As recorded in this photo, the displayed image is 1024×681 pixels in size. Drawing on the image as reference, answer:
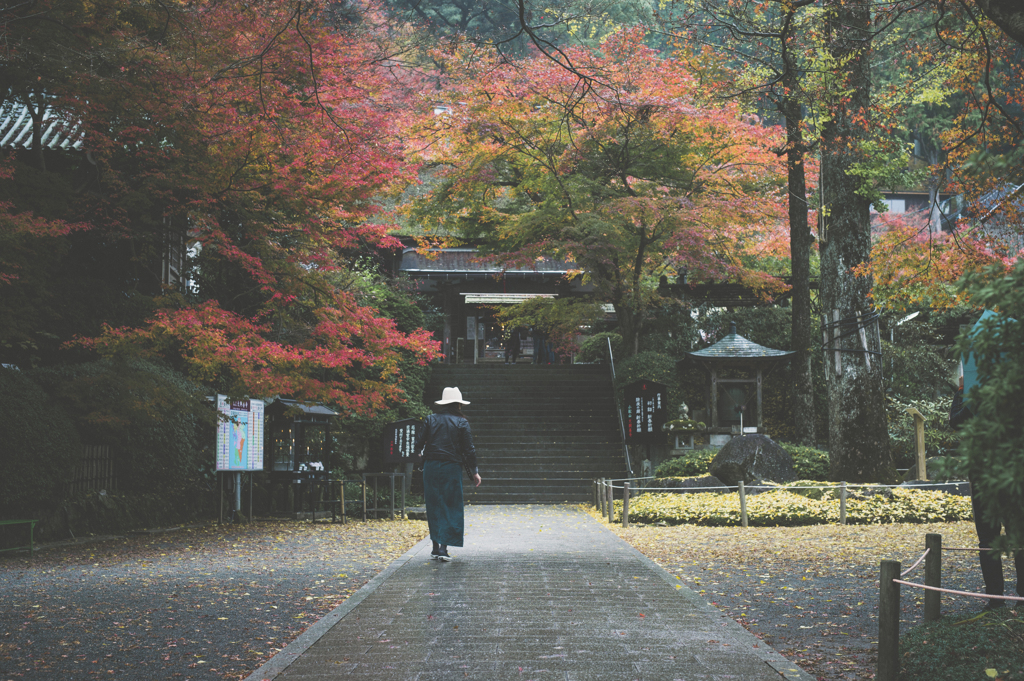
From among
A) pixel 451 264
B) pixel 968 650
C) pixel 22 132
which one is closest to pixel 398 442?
pixel 22 132

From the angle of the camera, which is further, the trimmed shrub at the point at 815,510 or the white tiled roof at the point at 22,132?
the white tiled roof at the point at 22,132

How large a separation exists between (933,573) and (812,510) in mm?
8945

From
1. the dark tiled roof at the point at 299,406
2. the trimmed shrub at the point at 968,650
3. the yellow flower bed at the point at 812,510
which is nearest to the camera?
the trimmed shrub at the point at 968,650

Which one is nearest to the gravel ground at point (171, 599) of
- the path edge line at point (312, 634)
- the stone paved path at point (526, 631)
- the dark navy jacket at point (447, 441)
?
the path edge line at point (312, 634)

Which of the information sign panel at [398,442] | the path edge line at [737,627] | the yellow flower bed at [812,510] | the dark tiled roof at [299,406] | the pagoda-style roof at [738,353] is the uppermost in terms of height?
the pagoda-style roof at [738,353]

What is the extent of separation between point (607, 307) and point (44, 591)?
2290cm

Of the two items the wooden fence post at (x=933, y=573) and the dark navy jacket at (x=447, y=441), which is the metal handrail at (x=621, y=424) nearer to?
the dark navy jacket at (x=447, y=441)

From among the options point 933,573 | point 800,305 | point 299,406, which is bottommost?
point 933,573

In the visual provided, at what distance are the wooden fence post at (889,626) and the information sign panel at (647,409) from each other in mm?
14660

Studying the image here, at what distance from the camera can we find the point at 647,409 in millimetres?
18891

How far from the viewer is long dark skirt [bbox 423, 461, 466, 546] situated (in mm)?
9055

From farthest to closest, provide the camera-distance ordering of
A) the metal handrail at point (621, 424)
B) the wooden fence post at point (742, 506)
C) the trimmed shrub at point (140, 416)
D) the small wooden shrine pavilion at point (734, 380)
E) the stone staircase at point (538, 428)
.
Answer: the small wooden shrine pavilion at point (734, 380)
the metal handrail at point (621, 424)
the stone staircase at point (538, 428)
the wooden fence post at point (742, 506)
the trimmed shrub at point (140, 416)

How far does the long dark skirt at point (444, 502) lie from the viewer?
9055 millimetres

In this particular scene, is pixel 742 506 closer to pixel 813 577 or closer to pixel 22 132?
pixel 813 577
